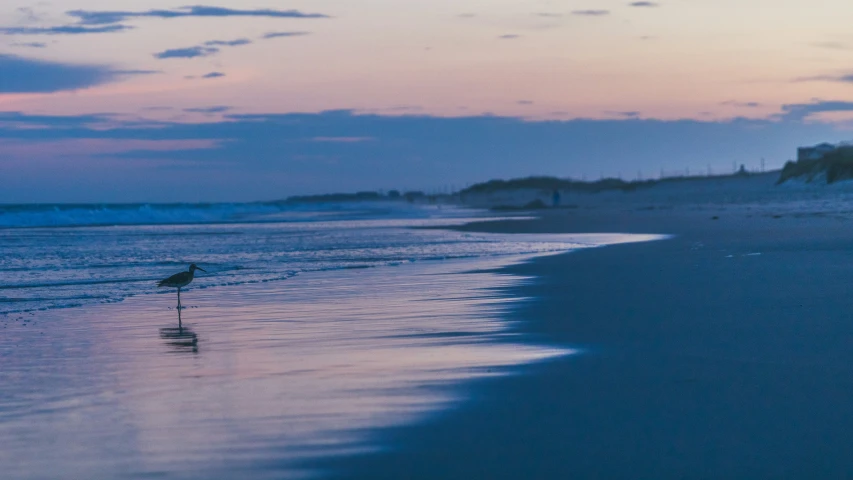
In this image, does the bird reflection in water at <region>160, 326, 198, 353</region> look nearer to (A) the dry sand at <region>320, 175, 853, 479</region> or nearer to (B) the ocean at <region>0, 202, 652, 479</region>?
(B) the ocean at <region>0, 202, 652, 479</region>

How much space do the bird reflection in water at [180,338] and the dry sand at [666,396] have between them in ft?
10.3

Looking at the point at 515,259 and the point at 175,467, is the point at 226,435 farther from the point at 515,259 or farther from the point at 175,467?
the point at 515,259

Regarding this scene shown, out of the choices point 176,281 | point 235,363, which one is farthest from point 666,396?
point 176,281

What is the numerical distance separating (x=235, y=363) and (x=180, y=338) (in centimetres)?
182

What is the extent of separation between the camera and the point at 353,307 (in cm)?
1147

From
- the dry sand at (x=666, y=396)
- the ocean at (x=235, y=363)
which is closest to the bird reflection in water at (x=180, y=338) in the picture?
the ocean at (x=235, y=363)

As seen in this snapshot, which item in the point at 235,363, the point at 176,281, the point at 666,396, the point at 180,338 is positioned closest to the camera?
the point at 666,396

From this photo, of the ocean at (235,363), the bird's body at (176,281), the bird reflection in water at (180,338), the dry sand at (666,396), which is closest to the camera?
the dry sand at (666,396)

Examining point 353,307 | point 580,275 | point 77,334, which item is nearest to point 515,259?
point 580,275

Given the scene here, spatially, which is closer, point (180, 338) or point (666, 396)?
point (666, 396)

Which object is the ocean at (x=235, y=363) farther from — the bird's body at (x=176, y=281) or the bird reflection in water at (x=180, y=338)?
the bird's body at (x=176, y=281)

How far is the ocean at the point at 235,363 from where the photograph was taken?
5.04 metres

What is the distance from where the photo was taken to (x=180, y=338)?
927 centimetres

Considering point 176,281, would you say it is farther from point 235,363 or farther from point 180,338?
point 235,363
